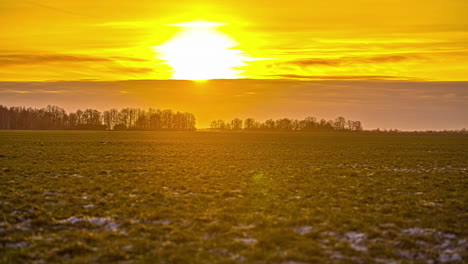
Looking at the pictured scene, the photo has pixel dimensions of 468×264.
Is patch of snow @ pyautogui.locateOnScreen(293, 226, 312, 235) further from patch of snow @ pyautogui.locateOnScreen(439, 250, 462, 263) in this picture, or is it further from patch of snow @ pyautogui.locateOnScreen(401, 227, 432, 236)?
patch of snow @ pyautogui.locateOnScreen(439, 250, 462, 263)

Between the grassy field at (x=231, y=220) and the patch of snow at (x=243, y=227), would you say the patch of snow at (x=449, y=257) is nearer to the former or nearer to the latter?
the grassy field at (x=231, y=220)

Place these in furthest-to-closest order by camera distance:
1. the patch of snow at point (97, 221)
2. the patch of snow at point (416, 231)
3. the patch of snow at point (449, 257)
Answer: the patch of snow at point (97, 221), the patch of snow at point (416, 231), the patch of snow at point (449, 257)

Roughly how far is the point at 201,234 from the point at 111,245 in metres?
2.52

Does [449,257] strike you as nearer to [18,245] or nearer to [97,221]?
[97,221]

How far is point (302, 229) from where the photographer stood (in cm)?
1252

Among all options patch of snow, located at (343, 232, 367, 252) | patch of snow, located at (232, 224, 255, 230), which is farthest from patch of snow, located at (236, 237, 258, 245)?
patch of snow, located at (343, 232, 367, 252)

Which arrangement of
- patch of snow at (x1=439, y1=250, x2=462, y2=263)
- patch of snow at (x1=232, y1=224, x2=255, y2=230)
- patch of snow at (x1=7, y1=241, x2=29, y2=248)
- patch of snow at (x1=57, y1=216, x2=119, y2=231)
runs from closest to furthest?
patch of snow at (x1=439, y1=250, x2=462, y2=263)
patch of snow at (x1=7, y1=241, x2=29, y2=248)
patch of snow at (x1=232, y1=224, x2=255, y2=230)
patch of snow at (x1=57, y1=216, x2=119, y2=231)

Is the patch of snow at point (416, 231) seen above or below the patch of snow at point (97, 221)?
above

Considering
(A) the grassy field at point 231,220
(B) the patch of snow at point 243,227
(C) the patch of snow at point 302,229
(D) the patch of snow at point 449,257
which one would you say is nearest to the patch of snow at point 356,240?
(A) the grassy field at point 231,220

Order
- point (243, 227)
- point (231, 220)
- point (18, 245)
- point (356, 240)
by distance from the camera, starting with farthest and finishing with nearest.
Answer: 1. point (231, 220)
2. point (243, 227)
3. point (356, 240)
4. point (18, 245)

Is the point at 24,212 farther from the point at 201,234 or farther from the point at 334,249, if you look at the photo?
the point at 334,249

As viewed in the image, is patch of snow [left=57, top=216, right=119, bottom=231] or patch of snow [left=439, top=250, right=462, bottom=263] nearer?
patch of snow [left=439, top=250, right=462, bottom=263]

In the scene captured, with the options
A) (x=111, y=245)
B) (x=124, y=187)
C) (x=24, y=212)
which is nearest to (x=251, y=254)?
(x=111, y=245)

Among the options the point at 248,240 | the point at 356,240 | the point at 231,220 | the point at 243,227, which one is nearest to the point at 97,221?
the point at 231,220
